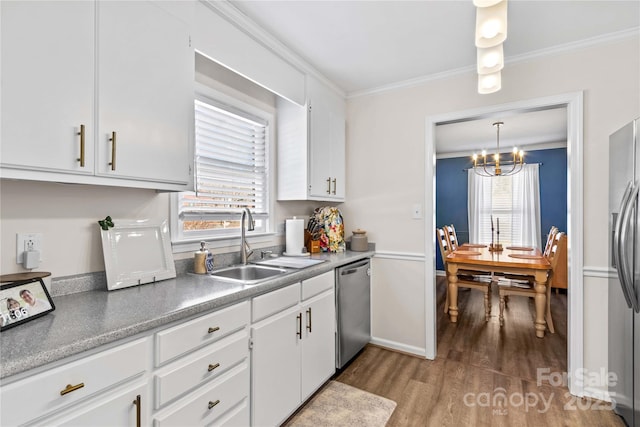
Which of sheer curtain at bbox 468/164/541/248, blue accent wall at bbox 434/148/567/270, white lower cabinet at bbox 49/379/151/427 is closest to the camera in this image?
white lower cabinet at bbox 49/379/151/427

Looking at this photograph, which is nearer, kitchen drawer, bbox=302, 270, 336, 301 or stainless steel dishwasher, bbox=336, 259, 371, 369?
kitchen drawer, bbox=302, 270, 336, 301

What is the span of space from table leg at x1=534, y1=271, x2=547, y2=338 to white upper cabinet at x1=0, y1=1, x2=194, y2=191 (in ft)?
11.4

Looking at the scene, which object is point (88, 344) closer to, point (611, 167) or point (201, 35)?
point (201, 35)

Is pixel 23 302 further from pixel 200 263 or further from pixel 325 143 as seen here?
pixel 325 143

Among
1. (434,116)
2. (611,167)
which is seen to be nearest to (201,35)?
(434,116)

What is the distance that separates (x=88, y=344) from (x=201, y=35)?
153cm

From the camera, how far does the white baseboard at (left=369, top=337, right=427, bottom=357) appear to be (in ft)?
9.16

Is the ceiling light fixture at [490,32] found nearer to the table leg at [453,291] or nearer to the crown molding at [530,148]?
the table leg at [453,291]

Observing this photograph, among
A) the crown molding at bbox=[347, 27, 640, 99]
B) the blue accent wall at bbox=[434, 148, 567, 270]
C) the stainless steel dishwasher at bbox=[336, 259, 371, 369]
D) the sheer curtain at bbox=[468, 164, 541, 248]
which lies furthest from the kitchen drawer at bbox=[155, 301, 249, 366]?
the sheer curtain at bbox=[468, 164, 541, 248]

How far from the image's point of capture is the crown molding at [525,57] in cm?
213

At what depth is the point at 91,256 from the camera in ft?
4.91

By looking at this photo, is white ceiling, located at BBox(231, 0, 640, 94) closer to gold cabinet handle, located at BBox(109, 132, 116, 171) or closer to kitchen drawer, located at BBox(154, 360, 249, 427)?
gold cabinet handle, located at BBox(109, 132, 116, 171)

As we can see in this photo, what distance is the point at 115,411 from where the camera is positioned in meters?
1.04

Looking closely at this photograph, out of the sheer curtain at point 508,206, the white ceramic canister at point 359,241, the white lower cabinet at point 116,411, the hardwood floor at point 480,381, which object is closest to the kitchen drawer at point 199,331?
the white lower cabinet at point 116,411
